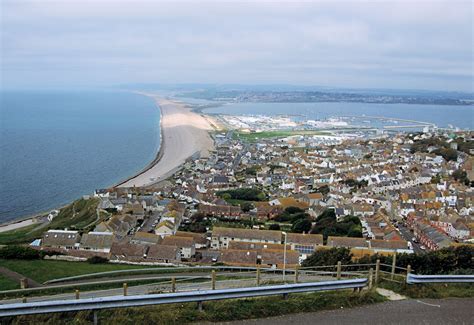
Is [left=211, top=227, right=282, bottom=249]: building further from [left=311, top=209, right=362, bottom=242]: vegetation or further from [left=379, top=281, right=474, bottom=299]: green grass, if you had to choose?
[left=379, top=281, right=474, bottom=299]: green grass

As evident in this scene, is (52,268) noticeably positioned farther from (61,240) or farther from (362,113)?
(362,113)

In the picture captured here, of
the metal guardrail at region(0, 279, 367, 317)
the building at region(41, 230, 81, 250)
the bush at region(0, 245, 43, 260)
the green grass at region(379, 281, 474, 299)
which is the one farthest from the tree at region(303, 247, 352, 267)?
the building at region(41, 230, 81, 250)

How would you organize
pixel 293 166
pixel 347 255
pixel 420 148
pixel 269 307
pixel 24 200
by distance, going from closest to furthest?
pixel 269 307, pixel 347 255, pixel 24 200, pixel 293 166, pixel 420 148

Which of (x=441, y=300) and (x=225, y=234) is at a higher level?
(x=441, y=300)

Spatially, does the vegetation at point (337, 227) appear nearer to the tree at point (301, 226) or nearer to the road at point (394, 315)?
the tree at point (301, 226)

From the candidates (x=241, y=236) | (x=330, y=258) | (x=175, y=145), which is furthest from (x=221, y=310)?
(x=175, y=145)

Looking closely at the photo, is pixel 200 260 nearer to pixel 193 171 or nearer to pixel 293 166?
pixel 193 171

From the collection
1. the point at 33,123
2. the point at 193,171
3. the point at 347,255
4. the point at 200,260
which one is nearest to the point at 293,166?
the point at 193,171
